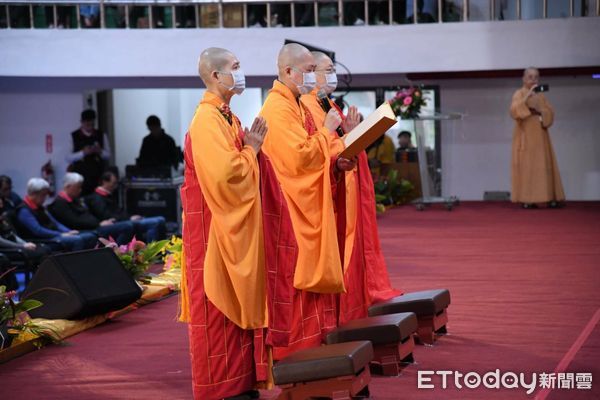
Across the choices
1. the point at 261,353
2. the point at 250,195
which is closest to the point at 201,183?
the point at 250,195

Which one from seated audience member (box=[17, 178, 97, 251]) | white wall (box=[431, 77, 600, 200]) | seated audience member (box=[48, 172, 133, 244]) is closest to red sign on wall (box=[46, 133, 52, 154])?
seated audience member (box=[48, 172, 133, 244])

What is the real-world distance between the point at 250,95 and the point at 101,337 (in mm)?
12366

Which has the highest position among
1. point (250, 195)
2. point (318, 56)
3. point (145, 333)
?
point (318, 56)

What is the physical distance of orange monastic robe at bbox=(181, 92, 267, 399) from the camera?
4.32 m

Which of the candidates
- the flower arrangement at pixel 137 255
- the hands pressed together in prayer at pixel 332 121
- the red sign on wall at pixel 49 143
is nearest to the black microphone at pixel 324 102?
the hands pressed together in prayer at pixel 332 121

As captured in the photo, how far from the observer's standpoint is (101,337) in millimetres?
5980

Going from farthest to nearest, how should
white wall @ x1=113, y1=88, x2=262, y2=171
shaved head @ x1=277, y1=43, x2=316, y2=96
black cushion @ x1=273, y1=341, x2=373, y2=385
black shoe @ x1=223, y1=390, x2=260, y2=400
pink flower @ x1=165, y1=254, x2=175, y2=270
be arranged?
white wall @ x1=113, y1=88, x2=262, y2=171
pink flower @ x1=165, y1=254, x2=175, y2=270
shaved head @ x1=277, y1=43, x2=316, y2=96
black shoe @ x1=223, y1=390, x2=260, y2=400
black cushion @ x1=273, y1=341, x2=373, y2=385

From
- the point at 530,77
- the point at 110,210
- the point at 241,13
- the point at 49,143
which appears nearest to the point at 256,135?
the point at 110,210

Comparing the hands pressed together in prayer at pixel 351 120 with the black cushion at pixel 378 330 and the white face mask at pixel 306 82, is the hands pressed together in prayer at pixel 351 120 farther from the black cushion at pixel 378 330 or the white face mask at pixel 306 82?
the black cushion at pixel 378 330

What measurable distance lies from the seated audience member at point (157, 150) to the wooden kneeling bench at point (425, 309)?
7930 mm

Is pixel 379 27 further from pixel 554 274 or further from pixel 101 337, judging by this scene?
pixel 101 337

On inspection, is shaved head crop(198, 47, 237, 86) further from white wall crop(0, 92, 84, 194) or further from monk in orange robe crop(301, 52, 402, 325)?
white wall crop(0, 92, 84, 194)

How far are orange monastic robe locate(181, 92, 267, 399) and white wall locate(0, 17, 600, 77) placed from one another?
26.1ft

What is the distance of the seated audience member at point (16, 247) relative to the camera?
8.47 metres
